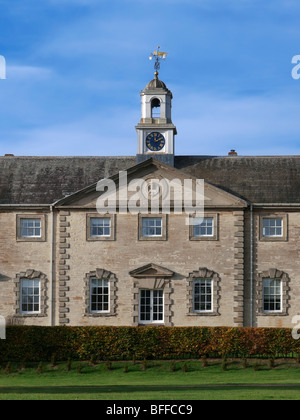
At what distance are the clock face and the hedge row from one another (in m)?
12.8

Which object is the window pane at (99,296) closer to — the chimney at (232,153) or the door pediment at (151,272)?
the door pediment at (151,272)

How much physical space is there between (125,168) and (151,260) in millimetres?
6318

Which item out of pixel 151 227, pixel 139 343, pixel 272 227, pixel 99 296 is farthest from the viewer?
pixel 272 227

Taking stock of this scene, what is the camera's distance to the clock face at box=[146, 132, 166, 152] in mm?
48594

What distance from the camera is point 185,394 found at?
1119 inches

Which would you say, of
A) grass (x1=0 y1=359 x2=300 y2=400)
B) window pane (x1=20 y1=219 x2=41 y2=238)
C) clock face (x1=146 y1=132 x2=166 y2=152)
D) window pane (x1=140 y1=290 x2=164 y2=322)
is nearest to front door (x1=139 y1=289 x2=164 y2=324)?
window pane (x1=140 y1=290 x2=164 y2=322)

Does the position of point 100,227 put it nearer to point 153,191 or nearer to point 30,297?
point 153,191

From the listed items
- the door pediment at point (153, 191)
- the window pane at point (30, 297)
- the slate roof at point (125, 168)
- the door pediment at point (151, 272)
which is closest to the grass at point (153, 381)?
the door pediment at point (151, 272)

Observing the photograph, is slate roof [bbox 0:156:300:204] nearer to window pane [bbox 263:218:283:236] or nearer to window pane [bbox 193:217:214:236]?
window pane [bbox 263:218:283:236]

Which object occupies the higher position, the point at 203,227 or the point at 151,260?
the point at 203,227

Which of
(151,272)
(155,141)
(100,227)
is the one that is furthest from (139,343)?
(155,141)

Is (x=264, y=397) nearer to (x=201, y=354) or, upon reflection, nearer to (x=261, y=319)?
(x=201, y=354)

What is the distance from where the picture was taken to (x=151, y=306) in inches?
1766

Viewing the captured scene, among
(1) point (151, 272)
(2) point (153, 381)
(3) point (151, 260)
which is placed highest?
(3) point (151, 260)
